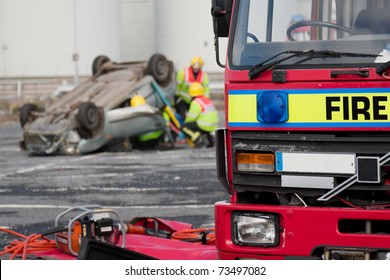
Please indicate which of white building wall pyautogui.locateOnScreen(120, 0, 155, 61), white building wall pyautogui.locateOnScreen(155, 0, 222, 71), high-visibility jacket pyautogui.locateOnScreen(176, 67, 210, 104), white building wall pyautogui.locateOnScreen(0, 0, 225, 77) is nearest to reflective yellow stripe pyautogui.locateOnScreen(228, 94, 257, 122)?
high-visibility jacket pyautogui.locateOnScreen(176, 67, 210, 104)

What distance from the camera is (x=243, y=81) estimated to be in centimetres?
607

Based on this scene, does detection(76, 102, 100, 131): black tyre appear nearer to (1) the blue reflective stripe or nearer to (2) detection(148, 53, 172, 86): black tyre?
(2) detection(148, 53, 172, 86): black tyre

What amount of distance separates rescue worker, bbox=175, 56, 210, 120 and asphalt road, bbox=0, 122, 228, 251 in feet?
3.84

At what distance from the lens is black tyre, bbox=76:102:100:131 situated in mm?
17484

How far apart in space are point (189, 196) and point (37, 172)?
12.3 ft

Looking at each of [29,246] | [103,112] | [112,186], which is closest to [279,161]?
[29,246]

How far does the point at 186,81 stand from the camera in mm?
19656

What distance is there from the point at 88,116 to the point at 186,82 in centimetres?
273

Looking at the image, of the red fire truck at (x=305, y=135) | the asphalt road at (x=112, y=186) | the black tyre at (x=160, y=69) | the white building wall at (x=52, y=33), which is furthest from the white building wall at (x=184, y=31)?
the red fire truck at (x=305, y=135)

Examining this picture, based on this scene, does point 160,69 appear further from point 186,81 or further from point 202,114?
point 202,114

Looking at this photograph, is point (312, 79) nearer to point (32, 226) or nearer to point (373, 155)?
point (373, 155)

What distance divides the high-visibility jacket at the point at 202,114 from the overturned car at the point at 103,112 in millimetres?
556

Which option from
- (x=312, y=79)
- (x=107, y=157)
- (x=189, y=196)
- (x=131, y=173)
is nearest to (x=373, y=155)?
(x=312, y=79)

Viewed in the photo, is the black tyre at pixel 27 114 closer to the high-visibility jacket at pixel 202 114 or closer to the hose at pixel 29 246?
the high-visibility jacket at pixel 202 114
